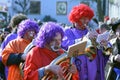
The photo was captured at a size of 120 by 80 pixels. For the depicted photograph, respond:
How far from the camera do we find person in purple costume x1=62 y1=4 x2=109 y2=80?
20.1 feet

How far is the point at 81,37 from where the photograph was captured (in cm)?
622

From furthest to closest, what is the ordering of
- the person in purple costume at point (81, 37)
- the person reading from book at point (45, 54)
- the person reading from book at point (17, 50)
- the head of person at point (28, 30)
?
the person in purple costume at point (81, 37) → the head of person at point (28, 30) → the person reading from book at point (17, 50) → the person reading from book at point (45, 54)

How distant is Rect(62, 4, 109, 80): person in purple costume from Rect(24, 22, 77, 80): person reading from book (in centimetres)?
115

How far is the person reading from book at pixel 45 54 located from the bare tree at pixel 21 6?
Result: 51.4 m

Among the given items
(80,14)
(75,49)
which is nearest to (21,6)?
(80,14)

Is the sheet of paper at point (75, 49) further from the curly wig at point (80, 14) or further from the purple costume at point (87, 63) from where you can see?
the curly wig at point (80, 14)

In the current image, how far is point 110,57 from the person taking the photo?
618 cm

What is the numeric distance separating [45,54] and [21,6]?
171 ft

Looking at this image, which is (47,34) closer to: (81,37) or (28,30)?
(28,30)

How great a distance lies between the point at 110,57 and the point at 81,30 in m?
0.53

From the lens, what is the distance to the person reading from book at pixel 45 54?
4.79 m

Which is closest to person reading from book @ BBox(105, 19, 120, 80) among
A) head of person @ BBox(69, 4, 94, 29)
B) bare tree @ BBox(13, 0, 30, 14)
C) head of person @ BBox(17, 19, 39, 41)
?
head of person @ BBox(69, 4, 94, 29)

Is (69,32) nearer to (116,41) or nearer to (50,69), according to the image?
(116,41)

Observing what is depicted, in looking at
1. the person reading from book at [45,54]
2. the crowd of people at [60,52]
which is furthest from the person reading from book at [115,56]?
the person reading from book at [45,54]
